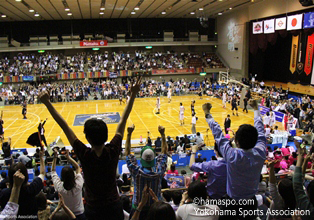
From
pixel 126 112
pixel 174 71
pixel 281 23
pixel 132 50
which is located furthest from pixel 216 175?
pixel 132 50

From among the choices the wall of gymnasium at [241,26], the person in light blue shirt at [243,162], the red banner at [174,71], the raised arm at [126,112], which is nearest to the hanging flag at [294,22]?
the wall of gymnasium at [241,26]

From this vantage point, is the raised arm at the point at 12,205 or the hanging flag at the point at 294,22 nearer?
the raised arm at the point at 12,205

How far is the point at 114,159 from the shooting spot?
287 cm

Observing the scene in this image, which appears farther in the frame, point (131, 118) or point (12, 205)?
point (131, 118)

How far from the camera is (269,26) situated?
29953 millimetres

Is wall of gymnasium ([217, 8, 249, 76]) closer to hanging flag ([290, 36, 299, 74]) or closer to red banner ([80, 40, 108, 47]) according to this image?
hanging flag ([290, 36, 299, 74])

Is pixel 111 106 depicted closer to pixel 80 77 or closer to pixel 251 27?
pixel 80 77

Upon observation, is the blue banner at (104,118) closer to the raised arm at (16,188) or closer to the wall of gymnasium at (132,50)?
the raised arm at (16,188)

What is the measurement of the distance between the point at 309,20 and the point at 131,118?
1617 cm

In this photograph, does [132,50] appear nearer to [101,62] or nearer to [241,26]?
[101,62]

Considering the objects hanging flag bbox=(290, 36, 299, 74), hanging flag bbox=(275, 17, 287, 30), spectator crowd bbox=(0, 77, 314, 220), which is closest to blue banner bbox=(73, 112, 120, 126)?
hanging flag bbox=(275, 17, 287, 30)

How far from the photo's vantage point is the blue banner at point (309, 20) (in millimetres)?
23750

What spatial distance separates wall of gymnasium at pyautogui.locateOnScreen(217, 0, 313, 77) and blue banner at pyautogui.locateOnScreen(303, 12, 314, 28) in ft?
8.20

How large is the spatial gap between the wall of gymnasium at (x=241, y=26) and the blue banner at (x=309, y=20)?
250cm
